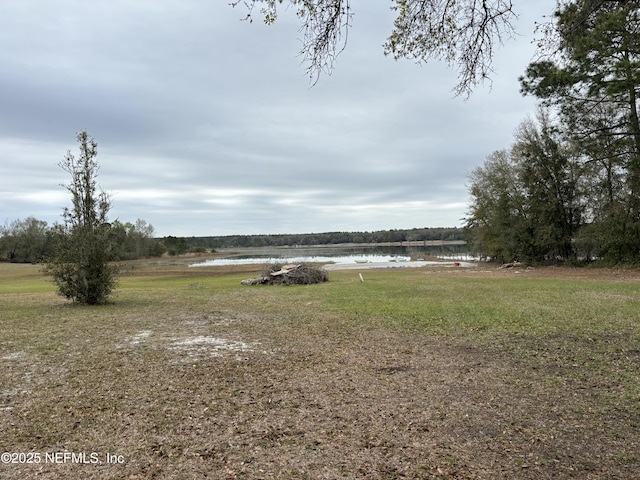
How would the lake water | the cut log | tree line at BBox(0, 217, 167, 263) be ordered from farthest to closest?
tree line at BBox(0, 217, 167, 263)
the lake water
the cut log

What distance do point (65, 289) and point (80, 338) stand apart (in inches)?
251

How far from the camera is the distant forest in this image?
128 m

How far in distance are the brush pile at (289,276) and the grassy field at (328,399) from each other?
38.4ft

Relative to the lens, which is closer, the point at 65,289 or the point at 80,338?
the point at 80,338

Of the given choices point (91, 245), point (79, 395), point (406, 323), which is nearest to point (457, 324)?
point (406, 323)

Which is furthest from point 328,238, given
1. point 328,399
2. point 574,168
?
point 328,399

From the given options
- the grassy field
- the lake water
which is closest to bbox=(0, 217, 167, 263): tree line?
the lake water

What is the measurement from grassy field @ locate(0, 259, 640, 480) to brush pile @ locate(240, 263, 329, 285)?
38.4 ft

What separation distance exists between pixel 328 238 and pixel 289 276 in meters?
127

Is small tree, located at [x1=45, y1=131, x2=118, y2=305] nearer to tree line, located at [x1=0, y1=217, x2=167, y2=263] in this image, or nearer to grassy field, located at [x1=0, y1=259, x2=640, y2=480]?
grassy field, located at [x1=0, y1=259, x2=640, y2=480]

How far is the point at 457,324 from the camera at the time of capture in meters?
8.74

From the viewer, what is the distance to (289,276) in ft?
69.5

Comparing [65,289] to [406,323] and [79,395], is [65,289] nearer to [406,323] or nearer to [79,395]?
[79,395]

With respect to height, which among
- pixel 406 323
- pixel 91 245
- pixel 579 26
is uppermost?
pixel 579 26
